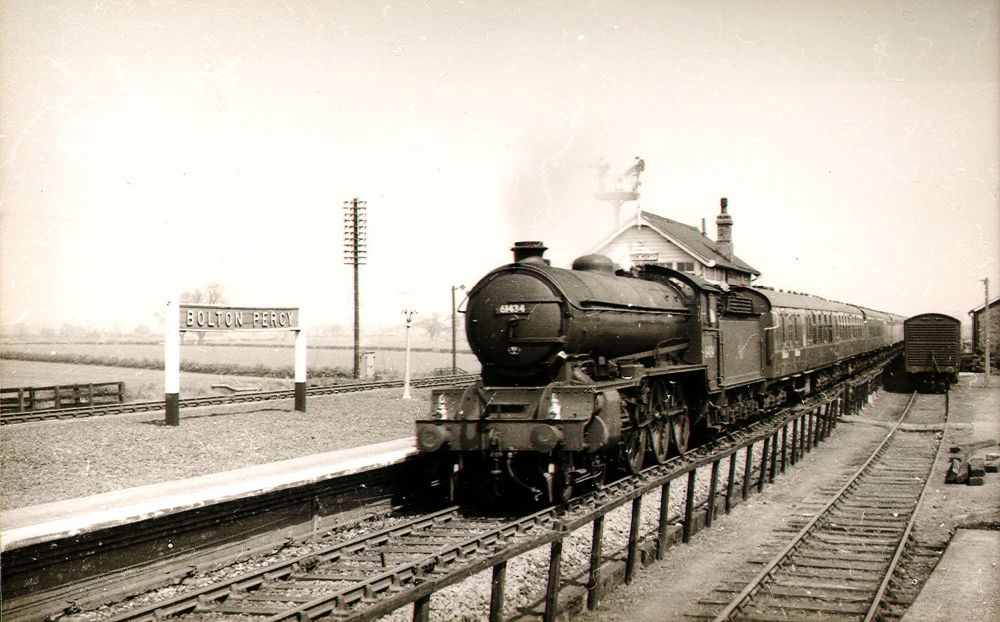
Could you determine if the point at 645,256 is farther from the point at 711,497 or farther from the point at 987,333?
the point at 711,497

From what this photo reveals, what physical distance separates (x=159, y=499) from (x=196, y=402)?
1251cm

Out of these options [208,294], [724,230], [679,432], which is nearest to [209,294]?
[208,294]

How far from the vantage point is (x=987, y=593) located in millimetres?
7598

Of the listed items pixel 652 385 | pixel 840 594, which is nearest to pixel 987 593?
pixel 840 594

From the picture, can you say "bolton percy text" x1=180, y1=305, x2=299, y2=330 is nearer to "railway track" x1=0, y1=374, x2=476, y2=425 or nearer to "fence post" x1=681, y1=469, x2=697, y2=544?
"railway track" x1=0, y1=374, x2=476, y2=425

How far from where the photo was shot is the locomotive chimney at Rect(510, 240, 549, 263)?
11.4m

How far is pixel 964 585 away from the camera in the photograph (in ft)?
25.8

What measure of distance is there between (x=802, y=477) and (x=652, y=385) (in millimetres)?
4388

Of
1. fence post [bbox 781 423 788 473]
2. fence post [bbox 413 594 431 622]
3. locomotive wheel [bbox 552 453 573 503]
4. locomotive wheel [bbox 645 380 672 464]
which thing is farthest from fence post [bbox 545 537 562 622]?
fence post [bbox 781 423 788 473]

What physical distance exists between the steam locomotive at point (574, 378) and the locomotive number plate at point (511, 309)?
0.05ft

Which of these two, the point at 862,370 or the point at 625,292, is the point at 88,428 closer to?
the point at 625,292

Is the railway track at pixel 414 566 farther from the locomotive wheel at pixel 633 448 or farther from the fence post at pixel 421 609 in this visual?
the locomotive wheel at pixel 633 448

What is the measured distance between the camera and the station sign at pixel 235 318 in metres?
16.0

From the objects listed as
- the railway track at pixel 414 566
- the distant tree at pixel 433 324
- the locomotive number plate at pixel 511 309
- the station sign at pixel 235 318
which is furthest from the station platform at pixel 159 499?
the distant tree at pixel 433 324
